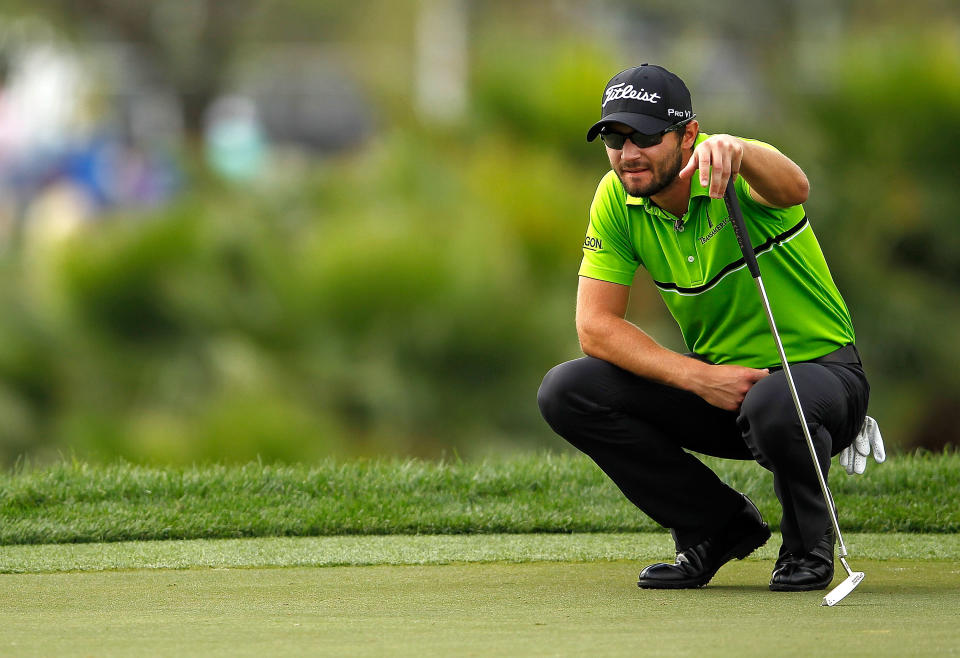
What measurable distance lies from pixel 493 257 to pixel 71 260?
8.08 feet

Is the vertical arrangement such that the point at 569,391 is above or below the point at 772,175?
below

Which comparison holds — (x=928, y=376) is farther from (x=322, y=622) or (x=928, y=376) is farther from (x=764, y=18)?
(x=764, y=18)

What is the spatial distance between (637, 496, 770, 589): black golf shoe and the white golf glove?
0.92 ft

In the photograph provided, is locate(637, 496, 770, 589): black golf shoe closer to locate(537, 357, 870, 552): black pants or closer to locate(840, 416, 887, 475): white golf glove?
locate(537, 357, 870, 552): black pants

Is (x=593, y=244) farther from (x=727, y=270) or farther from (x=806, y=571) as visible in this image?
(x=806, y=571)

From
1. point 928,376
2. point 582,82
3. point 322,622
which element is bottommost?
point 928,376

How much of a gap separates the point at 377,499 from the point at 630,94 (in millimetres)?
1913

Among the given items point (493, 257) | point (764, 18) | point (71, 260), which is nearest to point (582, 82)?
point (493, 257)

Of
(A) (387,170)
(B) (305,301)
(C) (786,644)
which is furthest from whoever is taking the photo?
Answer: (A) (387,170)

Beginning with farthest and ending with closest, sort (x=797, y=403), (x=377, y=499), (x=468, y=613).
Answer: (x=377, y=499)
(x=797, y=403)
(x=468, y=613)

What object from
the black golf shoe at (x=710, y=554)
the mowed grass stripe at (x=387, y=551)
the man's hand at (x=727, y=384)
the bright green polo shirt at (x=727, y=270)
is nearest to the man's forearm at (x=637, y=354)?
the man's hand at (x=727, y=384)

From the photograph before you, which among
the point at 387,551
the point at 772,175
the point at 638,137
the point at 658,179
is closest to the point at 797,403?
the point at 772,175

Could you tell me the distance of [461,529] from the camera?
5371 millimetres

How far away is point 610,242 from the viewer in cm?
444
